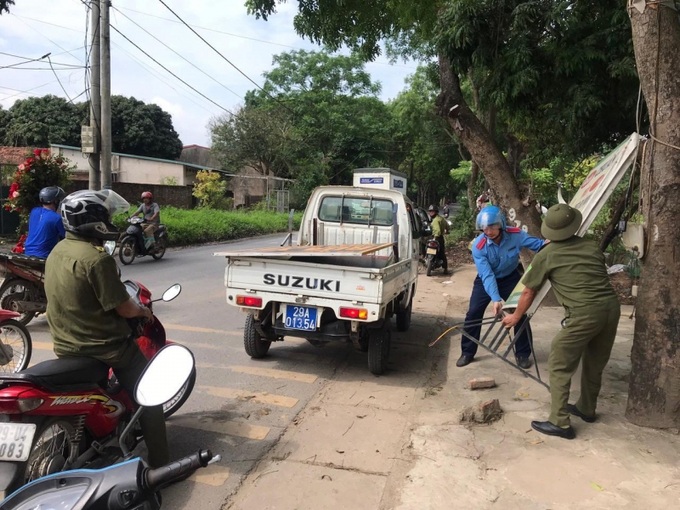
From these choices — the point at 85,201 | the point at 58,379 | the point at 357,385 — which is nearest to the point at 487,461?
the point at 357,385

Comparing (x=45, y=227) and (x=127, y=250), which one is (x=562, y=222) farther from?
(x=127, y=250)

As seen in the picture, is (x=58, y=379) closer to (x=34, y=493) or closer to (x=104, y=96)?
(x=34, y=493)

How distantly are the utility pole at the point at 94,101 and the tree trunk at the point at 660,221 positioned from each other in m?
11.8

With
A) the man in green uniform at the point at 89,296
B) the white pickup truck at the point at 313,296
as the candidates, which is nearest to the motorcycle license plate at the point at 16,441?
the man in green uniform at the point at 89,296

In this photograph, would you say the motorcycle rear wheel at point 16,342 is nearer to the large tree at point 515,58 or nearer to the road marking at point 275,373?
the road marking at point 275,373

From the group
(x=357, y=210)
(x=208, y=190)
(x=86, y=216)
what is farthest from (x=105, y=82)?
(x=208, y=190)

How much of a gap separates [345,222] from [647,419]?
4.21 meters

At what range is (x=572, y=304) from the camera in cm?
358

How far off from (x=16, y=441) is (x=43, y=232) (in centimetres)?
429

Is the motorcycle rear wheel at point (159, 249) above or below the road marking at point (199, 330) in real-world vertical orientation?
above

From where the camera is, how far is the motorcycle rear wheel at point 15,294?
5.97m

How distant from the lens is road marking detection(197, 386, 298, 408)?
172 inches

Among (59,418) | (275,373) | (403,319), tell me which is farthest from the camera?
(403,319)

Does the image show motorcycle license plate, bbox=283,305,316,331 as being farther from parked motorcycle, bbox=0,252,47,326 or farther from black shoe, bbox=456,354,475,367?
parked motorcycle, bbox=0,252,47,326
